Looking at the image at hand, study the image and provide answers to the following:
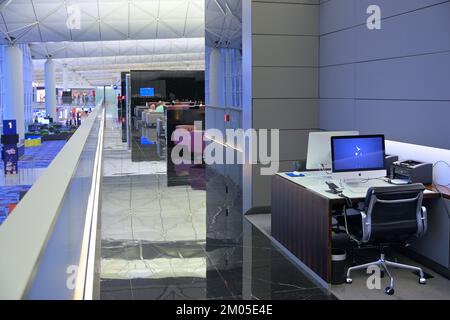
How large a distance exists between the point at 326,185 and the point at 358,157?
464mm

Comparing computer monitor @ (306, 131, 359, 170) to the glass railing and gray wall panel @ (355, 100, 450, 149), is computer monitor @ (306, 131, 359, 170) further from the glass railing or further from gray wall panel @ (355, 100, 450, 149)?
the glass railing

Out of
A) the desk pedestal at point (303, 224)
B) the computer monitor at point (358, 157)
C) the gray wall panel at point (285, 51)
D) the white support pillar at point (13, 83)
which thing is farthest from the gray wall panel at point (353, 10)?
the white support pillar at point (13, 83)

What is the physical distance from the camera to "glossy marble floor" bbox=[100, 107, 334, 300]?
505 centimetres

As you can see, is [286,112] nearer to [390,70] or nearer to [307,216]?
[390,70]

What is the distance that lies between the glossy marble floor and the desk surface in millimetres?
891

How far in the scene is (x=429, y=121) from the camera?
5.90m

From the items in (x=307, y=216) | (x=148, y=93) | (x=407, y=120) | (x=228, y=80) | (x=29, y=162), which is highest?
(x=148, y=93)

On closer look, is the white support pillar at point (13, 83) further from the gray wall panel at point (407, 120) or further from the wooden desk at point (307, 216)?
the wooden desk at point (307, 216)

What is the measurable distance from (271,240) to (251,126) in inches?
84.7

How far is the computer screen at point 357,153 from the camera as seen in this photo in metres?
5.69

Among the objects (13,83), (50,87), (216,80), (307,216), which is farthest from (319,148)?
(50,87)

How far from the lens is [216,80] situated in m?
12.8

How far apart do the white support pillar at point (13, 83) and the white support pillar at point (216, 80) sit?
19.0 m

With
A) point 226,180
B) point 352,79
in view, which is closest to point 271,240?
point 352,79
